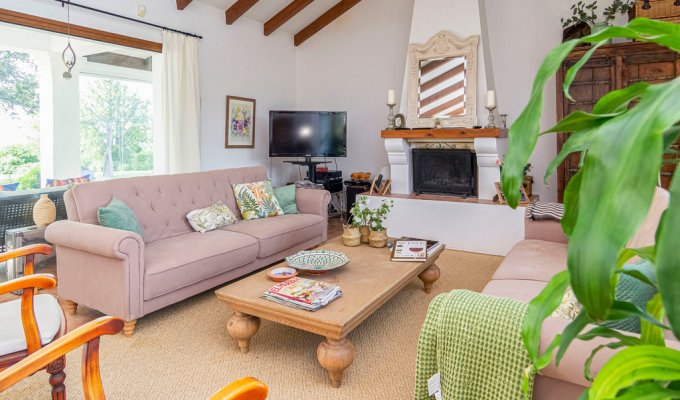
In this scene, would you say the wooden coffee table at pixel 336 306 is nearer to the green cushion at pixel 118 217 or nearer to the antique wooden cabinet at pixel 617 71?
the green cushion at pixel 118 217

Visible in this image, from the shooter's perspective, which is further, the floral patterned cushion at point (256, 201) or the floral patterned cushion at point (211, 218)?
the floral patterned cushion at point (256, 201)

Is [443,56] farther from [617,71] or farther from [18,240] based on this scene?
[18,240]

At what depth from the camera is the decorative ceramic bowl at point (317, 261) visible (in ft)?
8.64

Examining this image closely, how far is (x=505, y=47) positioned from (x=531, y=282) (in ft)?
12.7

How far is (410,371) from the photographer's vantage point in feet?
7.36

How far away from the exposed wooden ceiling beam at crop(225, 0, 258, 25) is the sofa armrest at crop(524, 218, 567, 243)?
13.4 feet

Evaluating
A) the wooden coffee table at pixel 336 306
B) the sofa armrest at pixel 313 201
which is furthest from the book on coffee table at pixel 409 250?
the sofa armrest at pixel 313 201

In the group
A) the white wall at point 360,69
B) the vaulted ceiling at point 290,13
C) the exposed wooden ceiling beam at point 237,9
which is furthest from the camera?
the white wall at point 360,69

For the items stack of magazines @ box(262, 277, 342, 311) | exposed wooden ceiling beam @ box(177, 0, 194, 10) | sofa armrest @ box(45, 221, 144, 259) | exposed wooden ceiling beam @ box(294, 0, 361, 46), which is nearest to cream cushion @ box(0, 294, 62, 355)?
sofa armrest @ box(45, 221, 144, 259)

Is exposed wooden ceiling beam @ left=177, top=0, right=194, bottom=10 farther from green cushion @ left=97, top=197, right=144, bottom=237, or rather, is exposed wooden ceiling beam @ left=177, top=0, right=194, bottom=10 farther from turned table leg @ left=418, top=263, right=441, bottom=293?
turned table leg @ left=418, top=263, right=441, bottom=293

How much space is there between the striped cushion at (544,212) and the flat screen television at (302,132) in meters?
3.09

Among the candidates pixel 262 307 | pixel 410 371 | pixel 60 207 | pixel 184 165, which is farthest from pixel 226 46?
pixel 410 371

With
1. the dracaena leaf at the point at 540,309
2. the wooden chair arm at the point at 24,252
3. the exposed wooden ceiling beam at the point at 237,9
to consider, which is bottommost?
the wooden chair arm at the point at 24,252

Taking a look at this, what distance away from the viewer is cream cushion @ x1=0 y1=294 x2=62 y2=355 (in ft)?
5.24
